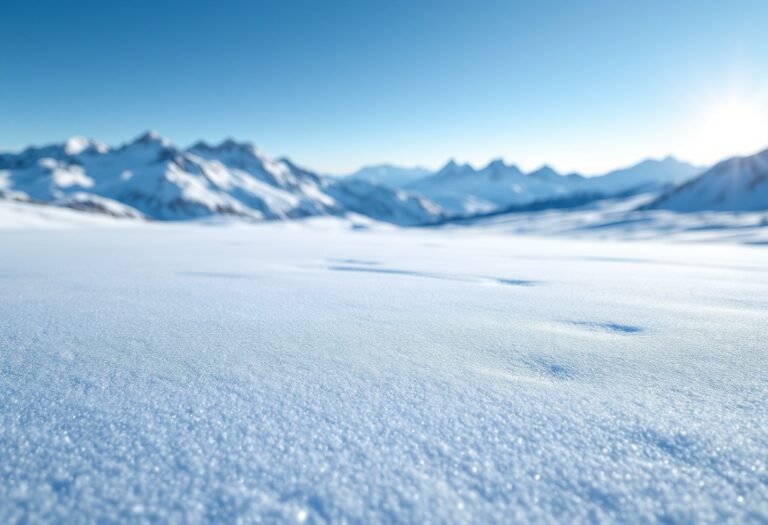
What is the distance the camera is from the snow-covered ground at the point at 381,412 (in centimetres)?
110

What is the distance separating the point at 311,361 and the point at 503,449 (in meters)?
1.09

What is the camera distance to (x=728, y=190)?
81750 mm

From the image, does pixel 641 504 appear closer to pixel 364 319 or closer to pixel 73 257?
pixel 364 319

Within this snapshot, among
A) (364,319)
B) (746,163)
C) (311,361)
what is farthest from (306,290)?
(746,163)

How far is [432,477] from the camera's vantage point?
117 cm

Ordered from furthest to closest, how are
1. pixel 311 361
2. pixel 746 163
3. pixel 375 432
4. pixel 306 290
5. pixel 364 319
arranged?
1. pixel 746 163
2. pixel 306 290
3. pixel 364 319
4. pixel 311 361
5. pixel 375 432

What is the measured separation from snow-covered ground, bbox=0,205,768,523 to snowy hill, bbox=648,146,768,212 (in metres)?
99.5

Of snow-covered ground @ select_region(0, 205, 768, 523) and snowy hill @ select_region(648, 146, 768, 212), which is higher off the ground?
snowy hill @ select_region(648, 146, 768, 212)

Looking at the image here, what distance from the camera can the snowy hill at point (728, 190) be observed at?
253ft

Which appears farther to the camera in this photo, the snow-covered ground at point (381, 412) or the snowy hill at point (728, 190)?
the snowy hill at point (728, 190)

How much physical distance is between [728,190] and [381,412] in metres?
110

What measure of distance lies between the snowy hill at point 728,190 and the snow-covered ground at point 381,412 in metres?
99.5

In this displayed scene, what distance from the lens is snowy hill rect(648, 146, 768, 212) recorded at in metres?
77.1

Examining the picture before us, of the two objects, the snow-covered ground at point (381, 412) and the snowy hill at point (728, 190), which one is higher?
the snowy hill at point (728, 190)
